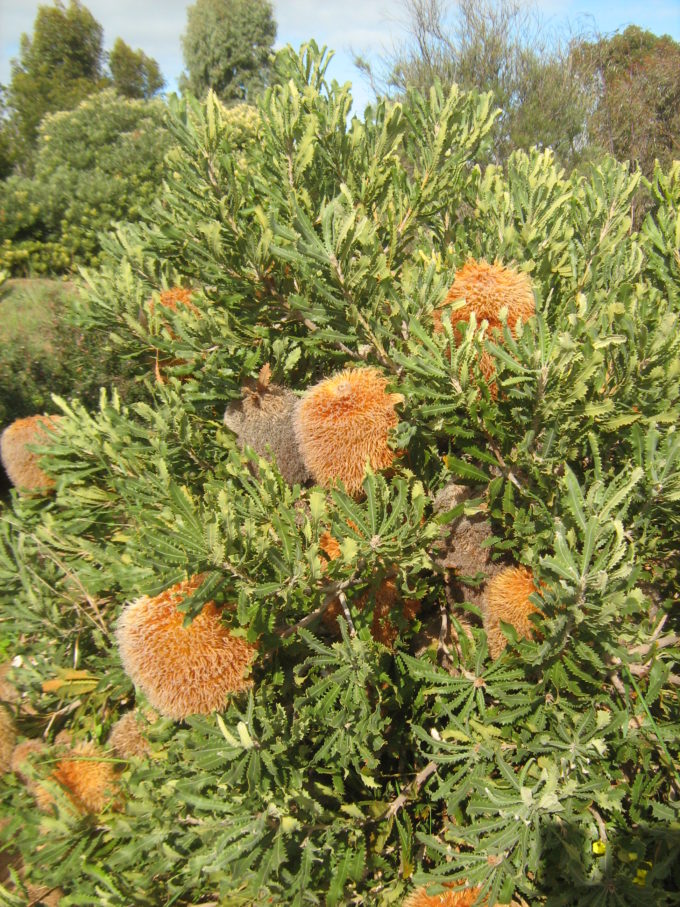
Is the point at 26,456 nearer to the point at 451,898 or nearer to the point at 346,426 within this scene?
the point at 346,426

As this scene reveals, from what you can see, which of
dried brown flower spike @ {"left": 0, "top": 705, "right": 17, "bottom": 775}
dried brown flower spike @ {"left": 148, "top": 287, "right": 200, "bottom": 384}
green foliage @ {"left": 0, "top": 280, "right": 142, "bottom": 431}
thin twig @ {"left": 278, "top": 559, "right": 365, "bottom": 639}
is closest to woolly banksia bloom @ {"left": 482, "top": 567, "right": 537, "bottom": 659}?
thin twig @ {"left": 278, "top": 559, "right": 365, "bottom": 639}

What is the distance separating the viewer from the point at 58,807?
5.72ft

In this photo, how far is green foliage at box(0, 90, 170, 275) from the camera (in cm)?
1149

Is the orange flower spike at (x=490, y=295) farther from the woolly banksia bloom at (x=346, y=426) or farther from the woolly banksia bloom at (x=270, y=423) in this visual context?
the woolly banksia bloom at (x=270, y=423)

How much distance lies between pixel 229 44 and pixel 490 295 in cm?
3221

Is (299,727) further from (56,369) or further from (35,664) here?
(56,369)

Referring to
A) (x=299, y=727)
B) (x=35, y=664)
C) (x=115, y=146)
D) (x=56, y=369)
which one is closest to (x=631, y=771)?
(x=299, y=727)

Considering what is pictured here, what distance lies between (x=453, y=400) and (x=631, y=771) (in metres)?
1.16

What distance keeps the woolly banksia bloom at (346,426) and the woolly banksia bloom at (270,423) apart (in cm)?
17

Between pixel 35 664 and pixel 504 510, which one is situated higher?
pixel 504 510

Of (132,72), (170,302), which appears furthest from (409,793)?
(132,72)

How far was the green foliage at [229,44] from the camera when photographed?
27.5m

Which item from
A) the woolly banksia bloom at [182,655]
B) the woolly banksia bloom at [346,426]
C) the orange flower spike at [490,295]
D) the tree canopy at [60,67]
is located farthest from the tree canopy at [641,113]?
the tree canopy at [60,67]

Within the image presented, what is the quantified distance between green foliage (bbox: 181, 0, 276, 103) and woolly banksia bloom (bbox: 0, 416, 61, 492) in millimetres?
28866
